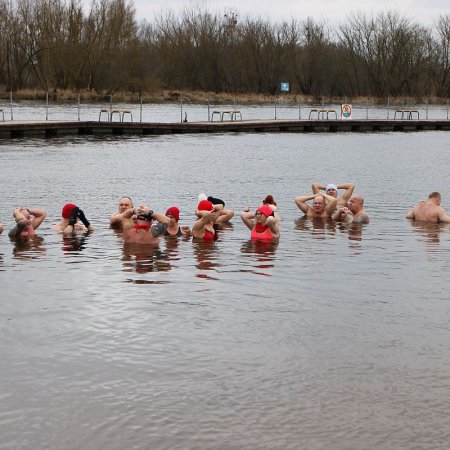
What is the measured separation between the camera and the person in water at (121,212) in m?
17.2

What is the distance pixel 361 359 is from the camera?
32.2ft

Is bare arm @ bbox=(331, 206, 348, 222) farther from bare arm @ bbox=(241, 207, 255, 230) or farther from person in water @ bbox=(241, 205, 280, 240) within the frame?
person in water @ bbox=(241, 205, 280, 240)

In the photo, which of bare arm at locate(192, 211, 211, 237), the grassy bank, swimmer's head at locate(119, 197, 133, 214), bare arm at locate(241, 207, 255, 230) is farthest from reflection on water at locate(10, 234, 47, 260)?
the grassy bank

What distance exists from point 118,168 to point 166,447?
86.6 ft

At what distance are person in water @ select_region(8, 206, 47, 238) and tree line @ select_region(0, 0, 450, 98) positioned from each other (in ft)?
220

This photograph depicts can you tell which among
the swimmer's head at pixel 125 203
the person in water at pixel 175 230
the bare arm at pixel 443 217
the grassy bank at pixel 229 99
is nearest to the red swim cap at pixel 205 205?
the person in water at pixel 175 230

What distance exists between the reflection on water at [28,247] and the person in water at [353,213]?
6.43 metres

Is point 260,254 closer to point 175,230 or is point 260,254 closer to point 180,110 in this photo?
point 175,230

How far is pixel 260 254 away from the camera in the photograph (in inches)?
640

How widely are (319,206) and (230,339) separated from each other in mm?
10503

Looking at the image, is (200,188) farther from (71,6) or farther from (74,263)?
(71,6)

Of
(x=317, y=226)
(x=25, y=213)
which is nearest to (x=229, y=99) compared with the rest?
(x=317, y=226)

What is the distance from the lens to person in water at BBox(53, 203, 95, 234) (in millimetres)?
17938

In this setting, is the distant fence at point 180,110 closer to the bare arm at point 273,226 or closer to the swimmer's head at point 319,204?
the swimmer's head at point 319,204
